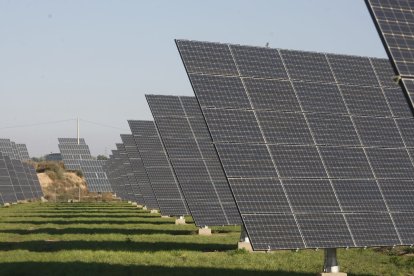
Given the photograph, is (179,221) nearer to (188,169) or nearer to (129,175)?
(188,169)

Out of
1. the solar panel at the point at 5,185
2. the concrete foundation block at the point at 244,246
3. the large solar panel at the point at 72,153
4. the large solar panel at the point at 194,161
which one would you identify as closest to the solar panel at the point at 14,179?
the solar panel at the point at 5,185

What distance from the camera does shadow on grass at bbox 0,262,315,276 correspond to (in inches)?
842

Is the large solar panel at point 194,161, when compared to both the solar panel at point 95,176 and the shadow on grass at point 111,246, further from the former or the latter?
the solar panel at point 95,176

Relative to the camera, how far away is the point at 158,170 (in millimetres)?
44438

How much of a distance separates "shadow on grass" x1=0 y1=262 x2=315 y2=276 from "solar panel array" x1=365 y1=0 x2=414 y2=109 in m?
7.52

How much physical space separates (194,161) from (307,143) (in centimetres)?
1322

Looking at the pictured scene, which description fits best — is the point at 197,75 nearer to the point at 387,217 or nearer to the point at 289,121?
the point at 289,121

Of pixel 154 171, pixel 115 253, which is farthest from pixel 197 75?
pixel 154 171

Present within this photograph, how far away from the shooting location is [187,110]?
3678 centimetres

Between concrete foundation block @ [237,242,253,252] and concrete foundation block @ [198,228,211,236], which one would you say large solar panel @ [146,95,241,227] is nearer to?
concrete foundation block @ [198,228,211,236]

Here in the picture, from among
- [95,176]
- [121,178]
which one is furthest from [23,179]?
[95,176]

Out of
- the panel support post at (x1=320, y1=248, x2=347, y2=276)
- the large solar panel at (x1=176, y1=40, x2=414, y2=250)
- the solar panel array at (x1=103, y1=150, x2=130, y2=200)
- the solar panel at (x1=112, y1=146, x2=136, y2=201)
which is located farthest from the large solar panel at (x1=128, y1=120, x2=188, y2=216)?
the solar panel array at (x1=103, y1=150, x2=130, y2=200)

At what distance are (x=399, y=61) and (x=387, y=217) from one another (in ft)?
19.5

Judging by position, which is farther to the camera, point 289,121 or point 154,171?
point 154,171
